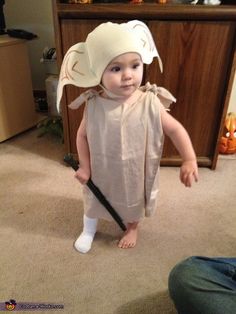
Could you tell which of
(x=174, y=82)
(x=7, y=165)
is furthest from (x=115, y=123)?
(x=7, y=165)

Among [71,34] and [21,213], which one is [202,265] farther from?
[71,34]

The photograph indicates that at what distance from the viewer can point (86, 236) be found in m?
0.94

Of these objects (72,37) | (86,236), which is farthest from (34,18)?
(86,236)

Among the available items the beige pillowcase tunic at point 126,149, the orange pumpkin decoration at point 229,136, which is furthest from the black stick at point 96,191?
the orange pumpkin decoration at point 229,136

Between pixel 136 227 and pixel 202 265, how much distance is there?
30 centimetres

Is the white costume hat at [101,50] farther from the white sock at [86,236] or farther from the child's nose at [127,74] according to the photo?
the white sock at [86,236]

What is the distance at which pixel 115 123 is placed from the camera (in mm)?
716

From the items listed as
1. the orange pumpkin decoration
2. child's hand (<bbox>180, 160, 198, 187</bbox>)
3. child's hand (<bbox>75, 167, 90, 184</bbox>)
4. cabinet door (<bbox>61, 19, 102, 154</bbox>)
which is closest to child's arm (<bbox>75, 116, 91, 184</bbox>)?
child's hand (<bbox>75, 167, 90, 184</bbox>)

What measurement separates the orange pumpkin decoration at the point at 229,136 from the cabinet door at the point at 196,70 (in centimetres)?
16

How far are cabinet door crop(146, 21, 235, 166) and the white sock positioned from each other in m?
0.59

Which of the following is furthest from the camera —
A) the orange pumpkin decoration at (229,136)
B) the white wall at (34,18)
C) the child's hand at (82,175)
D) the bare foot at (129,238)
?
the white wall at (34,18)

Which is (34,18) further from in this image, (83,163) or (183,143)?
(183,143)

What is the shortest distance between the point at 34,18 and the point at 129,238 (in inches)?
59.0

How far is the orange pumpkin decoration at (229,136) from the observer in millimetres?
1386
